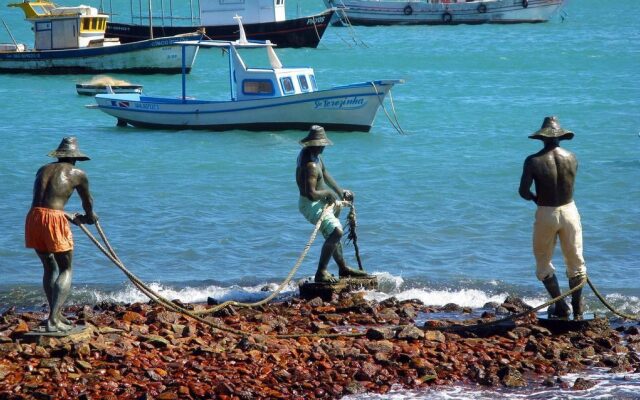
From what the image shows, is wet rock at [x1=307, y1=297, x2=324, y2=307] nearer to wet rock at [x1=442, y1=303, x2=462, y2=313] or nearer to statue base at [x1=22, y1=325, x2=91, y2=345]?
wet rock at [x1=442, y1=303, x2=462, y2=313]

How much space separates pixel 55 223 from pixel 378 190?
48.3ft

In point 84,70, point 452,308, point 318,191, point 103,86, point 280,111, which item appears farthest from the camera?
point 84,70

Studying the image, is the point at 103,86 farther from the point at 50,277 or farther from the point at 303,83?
the point at 50,277

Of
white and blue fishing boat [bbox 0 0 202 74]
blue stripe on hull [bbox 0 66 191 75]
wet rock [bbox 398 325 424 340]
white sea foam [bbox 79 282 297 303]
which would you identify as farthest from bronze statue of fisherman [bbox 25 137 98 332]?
blue stripe on hull [bbox 0 66 191 75]

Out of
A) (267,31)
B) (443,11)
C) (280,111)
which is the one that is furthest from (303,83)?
(443,11)

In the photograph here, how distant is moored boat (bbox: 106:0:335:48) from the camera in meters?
60.8

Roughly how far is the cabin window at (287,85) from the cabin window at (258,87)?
0.98 feet

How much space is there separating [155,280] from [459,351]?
235 inches

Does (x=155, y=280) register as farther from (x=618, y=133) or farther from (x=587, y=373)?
(x=618, y=133)

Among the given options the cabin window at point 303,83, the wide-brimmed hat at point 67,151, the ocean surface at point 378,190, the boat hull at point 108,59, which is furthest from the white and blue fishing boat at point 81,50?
the wide-brimmed hat at point 67,151

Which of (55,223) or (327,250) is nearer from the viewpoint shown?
(55,223)

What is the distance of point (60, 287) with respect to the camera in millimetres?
10164

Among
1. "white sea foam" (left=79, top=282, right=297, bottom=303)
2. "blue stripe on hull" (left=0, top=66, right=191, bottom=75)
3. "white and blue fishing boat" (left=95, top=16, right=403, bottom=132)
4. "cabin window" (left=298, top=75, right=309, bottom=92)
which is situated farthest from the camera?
"blue stripe on hull" (left=0, top=66, right=191, bottom=75)

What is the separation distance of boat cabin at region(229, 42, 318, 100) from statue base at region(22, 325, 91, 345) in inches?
776
